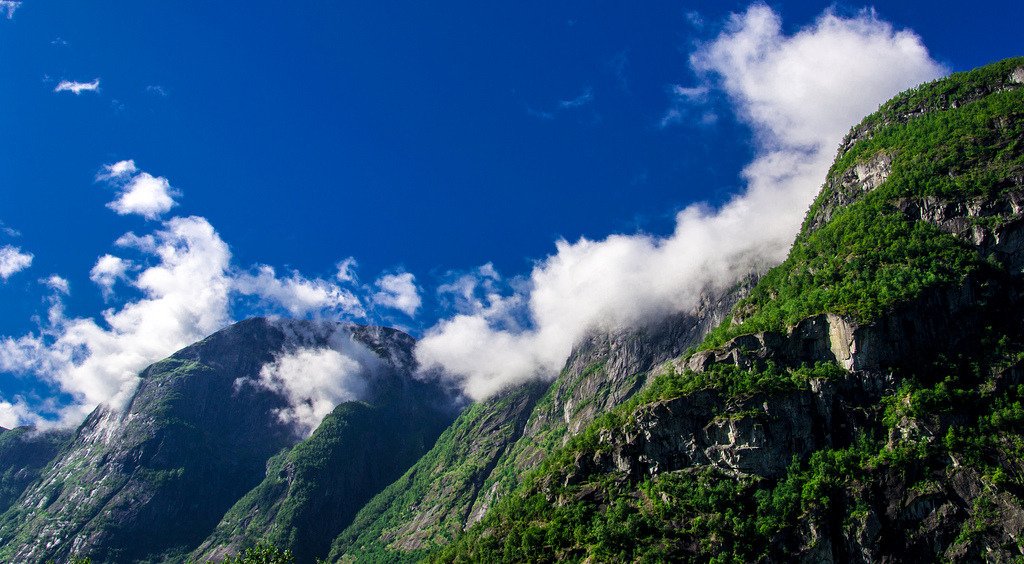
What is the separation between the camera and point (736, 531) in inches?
4328

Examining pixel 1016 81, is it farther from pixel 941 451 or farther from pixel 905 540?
pixel 905 540

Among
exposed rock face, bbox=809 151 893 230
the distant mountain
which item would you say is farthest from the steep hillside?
exposed rock face, bbox=809 151 893 230

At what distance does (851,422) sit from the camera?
121875 millimetres

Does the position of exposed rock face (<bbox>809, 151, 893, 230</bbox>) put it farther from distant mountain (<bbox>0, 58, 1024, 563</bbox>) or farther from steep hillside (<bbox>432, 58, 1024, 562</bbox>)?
steep hillside (<bbox>432, 58, 1024, 562</bbox>)

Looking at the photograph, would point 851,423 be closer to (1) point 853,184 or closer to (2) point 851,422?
(2) point 851,422

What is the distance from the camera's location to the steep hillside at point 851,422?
106875mm

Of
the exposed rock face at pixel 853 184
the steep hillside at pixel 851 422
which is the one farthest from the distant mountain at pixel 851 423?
the exposed rock face at pixel 853 184

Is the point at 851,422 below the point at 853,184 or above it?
below

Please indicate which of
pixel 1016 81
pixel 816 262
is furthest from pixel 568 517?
pixel 1016 81

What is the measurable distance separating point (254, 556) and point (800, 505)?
297 feet

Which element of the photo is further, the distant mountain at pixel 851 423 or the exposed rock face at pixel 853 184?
the exposed rock face at pixel 853 184

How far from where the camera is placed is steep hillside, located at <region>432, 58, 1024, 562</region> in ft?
351

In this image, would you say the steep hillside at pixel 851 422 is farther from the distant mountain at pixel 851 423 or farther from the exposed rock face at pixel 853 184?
the exposed rock face at pixel 853 184

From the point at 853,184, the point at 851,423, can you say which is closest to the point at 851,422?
the point at 851,423
